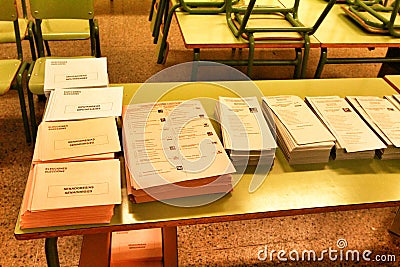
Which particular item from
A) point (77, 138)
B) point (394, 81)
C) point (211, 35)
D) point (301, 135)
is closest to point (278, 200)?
point (301, 135)

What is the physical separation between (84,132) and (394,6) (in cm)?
187

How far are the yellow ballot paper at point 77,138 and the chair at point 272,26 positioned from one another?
1.12 meters

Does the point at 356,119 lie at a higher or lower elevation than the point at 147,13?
higher

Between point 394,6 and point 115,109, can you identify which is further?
point 394,6

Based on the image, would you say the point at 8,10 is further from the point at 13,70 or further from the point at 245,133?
the point at 245,133

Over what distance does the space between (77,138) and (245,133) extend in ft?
1.56

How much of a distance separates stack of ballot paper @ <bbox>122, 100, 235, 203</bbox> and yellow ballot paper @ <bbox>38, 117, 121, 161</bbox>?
0.05m

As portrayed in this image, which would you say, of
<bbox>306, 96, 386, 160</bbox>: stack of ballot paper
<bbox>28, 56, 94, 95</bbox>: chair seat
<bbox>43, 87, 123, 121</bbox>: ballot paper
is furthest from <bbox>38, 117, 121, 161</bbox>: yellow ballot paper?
<bbox>28, 56, 94, 95</bbox>: chair seat

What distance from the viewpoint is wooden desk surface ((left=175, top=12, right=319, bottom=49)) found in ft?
6.78

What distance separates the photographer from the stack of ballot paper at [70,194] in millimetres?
923

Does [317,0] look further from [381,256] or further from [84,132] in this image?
[84,132]

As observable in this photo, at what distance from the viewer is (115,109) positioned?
125cm

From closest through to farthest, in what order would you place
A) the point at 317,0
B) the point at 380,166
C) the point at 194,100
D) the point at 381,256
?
the point at 380,166, the point at 194,100, the point at 381,256, the point at 317,0

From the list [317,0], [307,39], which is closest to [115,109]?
[307,39]
